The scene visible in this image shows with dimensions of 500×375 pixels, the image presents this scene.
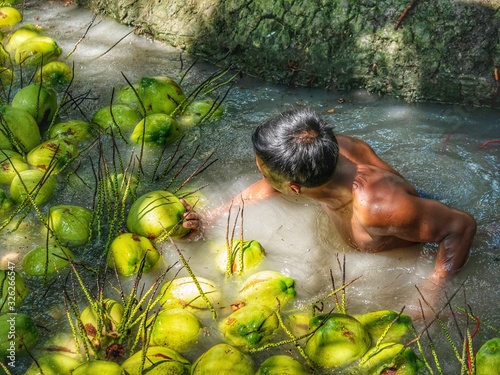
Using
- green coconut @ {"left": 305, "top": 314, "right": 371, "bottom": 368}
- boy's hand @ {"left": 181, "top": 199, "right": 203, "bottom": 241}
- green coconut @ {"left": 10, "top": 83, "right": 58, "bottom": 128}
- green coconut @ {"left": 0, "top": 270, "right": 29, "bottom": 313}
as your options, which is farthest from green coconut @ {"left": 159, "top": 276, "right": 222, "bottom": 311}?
green coconut @ {"left": 10, "top": 83, "right": 58, "bottom": 128}

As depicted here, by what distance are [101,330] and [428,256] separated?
166 cm

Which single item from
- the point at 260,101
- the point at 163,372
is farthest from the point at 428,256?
the point at 260,101

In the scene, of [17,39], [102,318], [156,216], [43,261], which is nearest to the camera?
[102,318]

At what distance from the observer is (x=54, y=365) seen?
2559mm

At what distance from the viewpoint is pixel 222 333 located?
2.84 m

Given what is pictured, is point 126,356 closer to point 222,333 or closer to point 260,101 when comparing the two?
point 222,333

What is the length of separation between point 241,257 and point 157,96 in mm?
1574

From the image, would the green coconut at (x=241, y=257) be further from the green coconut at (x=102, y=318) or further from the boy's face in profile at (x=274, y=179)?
the green coconut at (x=102, y=318)

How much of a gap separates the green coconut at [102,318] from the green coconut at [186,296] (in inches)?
8.1

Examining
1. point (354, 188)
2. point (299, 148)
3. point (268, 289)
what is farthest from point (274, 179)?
point (268, 289)

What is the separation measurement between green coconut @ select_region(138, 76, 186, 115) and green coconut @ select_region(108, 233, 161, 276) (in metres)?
1.28

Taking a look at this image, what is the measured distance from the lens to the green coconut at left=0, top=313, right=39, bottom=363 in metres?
2.71

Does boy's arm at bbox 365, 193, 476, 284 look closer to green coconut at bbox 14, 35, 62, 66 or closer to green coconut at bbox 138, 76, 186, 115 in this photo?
green coconut at bbox 138, 76, 186, 115

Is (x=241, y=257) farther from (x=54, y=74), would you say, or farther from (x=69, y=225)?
(x=54, y=74)
